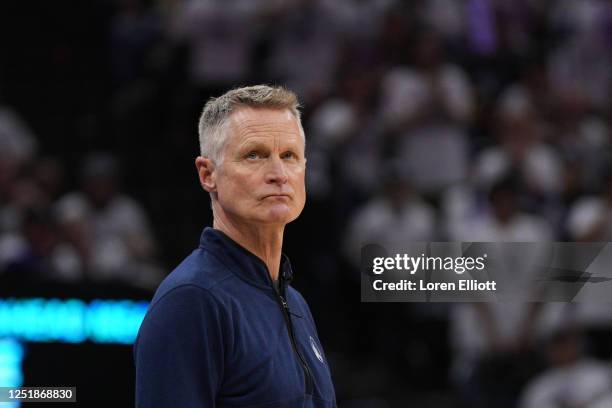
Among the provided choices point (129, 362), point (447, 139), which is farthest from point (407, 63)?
point (129, 362)

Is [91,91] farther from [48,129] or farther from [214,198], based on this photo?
[214,198]

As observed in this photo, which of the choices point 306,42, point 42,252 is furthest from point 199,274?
point 306,42

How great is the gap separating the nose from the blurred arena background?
10.4ft

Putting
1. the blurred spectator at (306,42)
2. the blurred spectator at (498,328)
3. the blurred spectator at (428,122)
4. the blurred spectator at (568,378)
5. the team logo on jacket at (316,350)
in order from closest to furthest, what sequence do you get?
1. the team logo on jacket at (316,350)
2. the blurred spectator at (568,378)
3. the blurred spectator at (498,328)
4. the blurred spectator at (428,122)
5. the blurred spectator at (306,42)

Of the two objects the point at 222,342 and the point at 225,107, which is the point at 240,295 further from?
the point at 225,107

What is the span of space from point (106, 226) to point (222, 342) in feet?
18.8

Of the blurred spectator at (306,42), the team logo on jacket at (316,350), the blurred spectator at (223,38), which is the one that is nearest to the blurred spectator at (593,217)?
the blurred spectator at (306,42)

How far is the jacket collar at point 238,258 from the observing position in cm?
266

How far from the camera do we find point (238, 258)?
2662 mm

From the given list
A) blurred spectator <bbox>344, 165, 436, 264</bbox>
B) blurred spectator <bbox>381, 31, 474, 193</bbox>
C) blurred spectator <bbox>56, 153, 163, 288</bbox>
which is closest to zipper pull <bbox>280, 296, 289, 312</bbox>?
blurred spectator <bbox>56, 153, 163, 288</bbox>

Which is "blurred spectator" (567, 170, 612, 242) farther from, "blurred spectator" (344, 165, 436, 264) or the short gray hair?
the short gray hair

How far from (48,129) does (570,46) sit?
14.6 ft

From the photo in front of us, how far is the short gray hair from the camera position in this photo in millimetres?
2662

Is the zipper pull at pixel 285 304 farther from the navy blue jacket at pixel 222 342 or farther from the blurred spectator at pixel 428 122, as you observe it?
the blurred spectator at pixel 428 122
